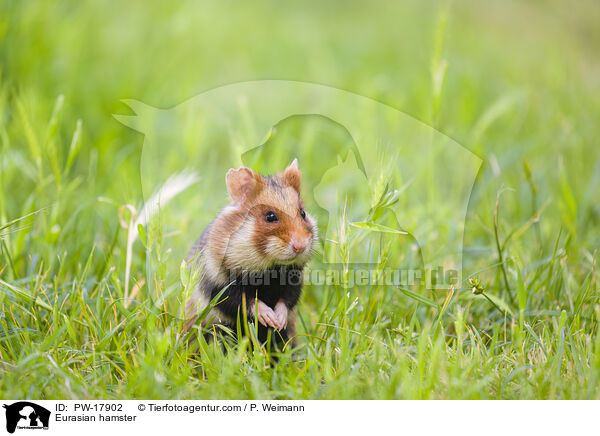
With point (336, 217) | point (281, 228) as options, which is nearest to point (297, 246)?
point (281, 228)

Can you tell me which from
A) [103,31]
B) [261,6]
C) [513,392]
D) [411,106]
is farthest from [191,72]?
[513,392]

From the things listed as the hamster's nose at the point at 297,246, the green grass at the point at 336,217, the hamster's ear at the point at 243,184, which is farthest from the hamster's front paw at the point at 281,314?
the hamster's ear at the point at 243,184

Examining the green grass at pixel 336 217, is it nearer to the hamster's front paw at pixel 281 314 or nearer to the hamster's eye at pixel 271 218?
the hamster's front paw at pixel 281 314

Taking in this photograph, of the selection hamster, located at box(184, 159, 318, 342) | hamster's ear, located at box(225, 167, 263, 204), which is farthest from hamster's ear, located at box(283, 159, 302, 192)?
hamster's ear, located at box(225, 167, 263, 204)

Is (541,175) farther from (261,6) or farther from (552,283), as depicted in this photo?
(261,6)

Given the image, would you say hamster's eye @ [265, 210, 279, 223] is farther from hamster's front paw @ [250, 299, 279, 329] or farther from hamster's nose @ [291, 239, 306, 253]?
hamster's front paw @ [250, 299, 279, 329]

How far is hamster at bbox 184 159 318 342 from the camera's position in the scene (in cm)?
259
